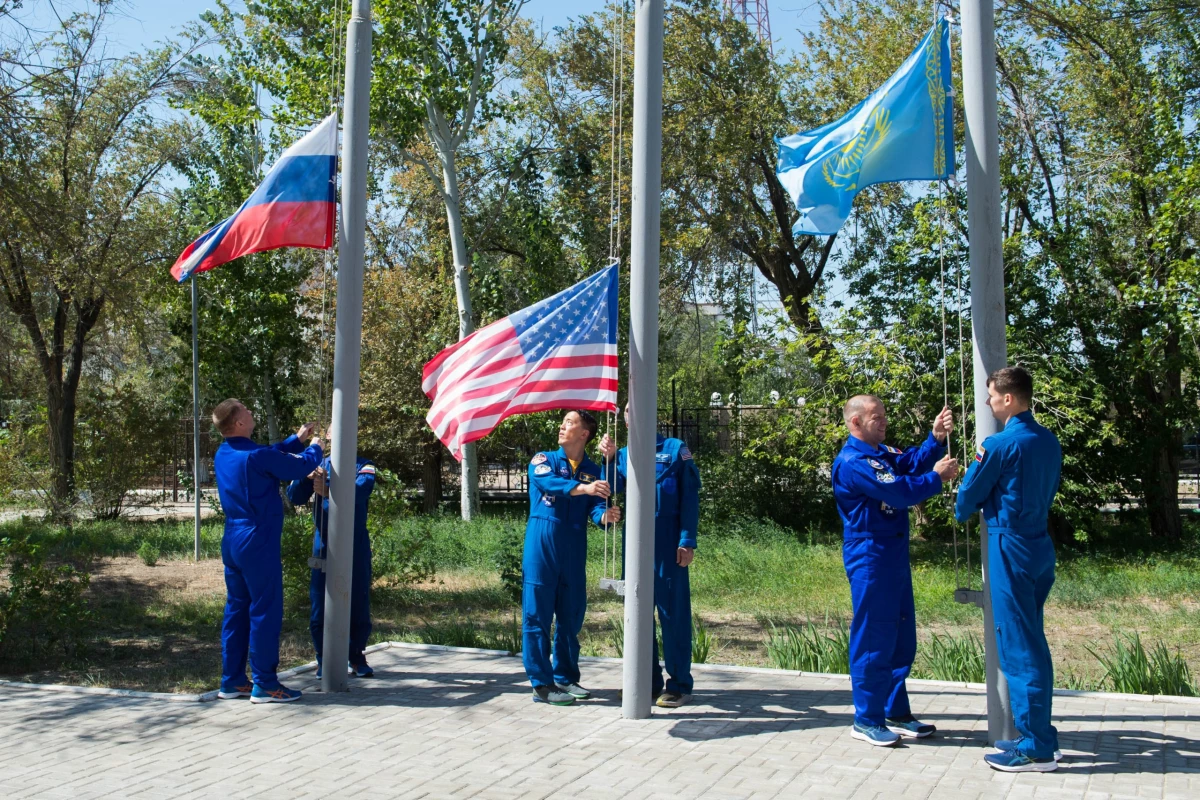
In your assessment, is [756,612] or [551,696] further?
[756,612]

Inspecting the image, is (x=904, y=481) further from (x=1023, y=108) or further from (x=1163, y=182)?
(x=1023, y=108)

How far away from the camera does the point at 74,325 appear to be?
2133 centimetres

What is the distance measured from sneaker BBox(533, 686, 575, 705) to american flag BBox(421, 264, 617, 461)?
1.69 metres

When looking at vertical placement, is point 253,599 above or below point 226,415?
below

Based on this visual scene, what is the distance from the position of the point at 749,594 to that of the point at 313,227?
7.07 metres

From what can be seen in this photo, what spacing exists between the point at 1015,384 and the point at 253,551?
4842 mm

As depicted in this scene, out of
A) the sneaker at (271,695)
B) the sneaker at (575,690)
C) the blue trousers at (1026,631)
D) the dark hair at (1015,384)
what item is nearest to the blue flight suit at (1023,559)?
the blue trousers at (1026,631)

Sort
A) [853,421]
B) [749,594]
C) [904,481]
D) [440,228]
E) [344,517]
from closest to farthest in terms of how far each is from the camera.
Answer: [904,481] < [853,421] < [344,517] < [749,594] < [440,228]

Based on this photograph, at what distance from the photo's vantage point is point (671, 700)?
6.77 meters

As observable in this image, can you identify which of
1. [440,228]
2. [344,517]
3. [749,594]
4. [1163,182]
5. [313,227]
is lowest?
[749,594]

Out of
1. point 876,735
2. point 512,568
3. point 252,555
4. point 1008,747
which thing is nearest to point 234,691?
point 252,555

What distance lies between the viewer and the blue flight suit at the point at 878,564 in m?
5.74

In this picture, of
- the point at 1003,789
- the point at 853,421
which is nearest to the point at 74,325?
the point at 853,421

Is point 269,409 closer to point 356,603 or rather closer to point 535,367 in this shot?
point 356,603
